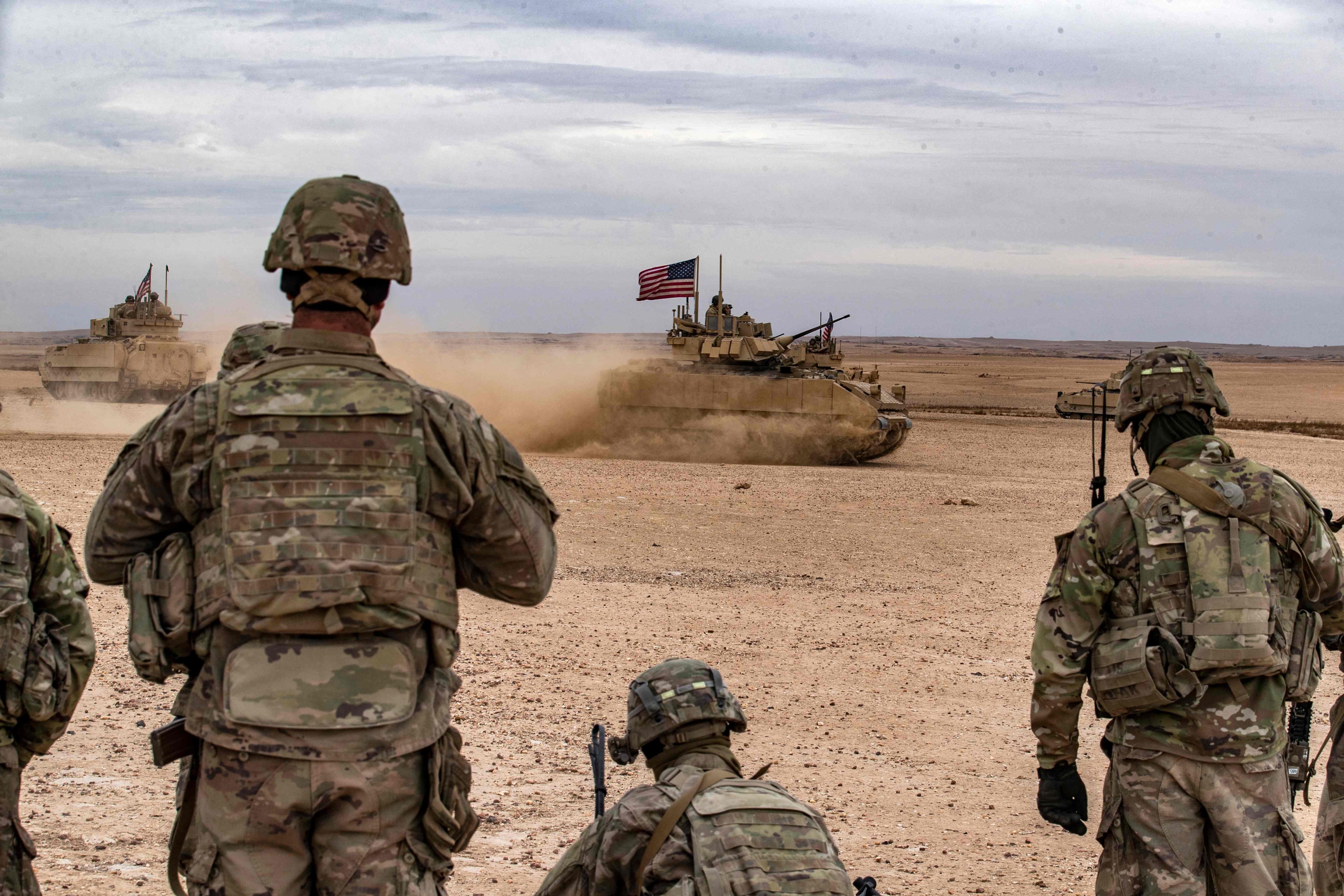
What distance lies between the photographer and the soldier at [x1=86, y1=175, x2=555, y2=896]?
2895 millimetres

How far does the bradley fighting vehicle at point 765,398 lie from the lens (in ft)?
76.6

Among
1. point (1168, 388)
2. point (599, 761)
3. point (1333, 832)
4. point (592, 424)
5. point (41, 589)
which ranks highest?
point (1168, 388)

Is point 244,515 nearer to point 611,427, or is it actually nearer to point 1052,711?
point 1052,711

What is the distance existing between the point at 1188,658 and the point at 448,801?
7.16ft

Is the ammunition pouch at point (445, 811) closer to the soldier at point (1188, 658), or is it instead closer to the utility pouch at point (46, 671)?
the utility pouch at point (46, 671)

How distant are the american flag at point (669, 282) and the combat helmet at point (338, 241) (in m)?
23.7

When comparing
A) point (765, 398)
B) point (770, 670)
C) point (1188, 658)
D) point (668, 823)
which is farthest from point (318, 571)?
point (765, 398)

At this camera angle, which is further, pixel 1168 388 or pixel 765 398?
pixel 765 398

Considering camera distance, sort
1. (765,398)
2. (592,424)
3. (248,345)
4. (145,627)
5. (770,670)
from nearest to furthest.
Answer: (145,627) → (248,345) → (770,670) → (765,398) → (592,424)

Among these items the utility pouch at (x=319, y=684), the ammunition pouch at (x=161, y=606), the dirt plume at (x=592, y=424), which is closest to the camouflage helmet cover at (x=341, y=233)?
the ammunition pouch at (x=161, y=606)

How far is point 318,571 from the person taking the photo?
2.90 m

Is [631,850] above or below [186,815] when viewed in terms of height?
below

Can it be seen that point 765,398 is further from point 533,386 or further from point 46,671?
point 46,671

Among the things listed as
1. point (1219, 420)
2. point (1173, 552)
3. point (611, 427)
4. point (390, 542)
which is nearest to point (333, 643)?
point (390, 542)
